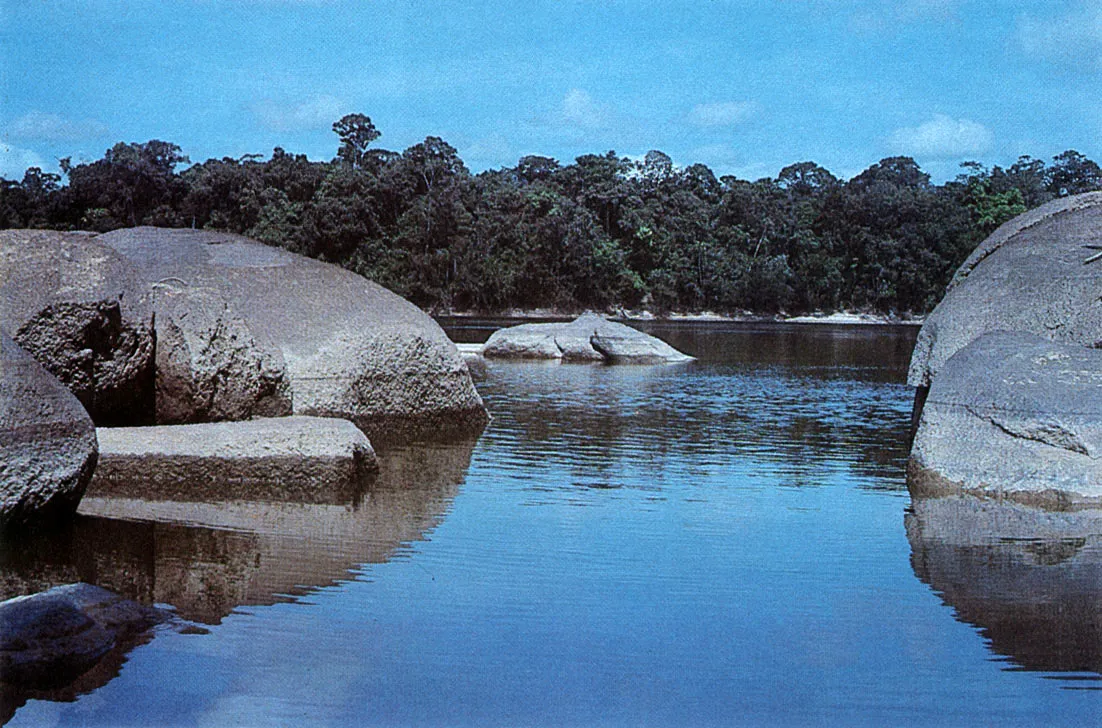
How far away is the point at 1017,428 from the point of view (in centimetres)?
715

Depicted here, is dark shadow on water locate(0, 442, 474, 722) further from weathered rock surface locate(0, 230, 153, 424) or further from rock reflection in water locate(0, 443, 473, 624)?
weathered rock surface locate(0, 230, 153, 424)

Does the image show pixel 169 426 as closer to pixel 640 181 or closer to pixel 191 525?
pixel 191 525

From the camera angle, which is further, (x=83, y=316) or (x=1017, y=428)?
(x=1017, y=428)

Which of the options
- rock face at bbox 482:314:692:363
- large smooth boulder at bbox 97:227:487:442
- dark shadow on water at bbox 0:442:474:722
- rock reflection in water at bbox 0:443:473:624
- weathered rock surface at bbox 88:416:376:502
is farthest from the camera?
rock face at bbox 482:314:692:363

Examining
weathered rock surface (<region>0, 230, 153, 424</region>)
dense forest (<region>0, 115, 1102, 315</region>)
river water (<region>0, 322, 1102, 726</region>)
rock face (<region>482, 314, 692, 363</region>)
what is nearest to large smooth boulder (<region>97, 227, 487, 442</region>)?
weathered rock surface (<region>0, 230, 153, 424</region>)

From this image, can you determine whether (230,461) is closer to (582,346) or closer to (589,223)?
(582,346)

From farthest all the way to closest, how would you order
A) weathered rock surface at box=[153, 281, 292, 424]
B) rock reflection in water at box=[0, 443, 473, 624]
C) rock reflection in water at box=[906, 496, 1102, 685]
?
weathered rock surface at box=[153, 281, 292, 424], rock reflection in water at box=[0, 443, 473, 624], rock reflection in water at box=[906, 496, 1102, 685]

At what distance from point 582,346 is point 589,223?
1511 inches

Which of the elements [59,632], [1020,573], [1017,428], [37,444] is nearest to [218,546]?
[37,444]

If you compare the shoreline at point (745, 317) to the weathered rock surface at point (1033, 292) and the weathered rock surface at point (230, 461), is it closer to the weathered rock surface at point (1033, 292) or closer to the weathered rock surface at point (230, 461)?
the weathered rock surface at point (1033, 292)

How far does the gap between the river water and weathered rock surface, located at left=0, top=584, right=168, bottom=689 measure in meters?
0.10

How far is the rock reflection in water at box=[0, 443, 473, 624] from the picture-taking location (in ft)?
16.0

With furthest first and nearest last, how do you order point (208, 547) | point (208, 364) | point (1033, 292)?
1. point (1033, 292)
2. point (208, 364)
3. point (208, 547)

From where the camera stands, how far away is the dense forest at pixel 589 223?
55.4 meters
